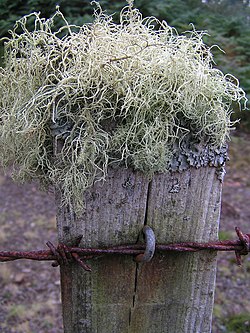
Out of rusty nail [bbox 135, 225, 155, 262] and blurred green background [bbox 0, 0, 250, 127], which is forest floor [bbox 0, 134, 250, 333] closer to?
blurred green background [bbox 0, 0, 250, 127]

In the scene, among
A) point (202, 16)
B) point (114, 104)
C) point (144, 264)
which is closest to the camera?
point (114, 104)

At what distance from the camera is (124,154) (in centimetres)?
76

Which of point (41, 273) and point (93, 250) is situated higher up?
point (93, 250)

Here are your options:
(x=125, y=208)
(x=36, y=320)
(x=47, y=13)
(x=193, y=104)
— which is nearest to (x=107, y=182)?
(x=125, y=208)

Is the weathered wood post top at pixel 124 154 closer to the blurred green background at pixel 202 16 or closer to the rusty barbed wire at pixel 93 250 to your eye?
the rusty barbed wire at pixel 93 250

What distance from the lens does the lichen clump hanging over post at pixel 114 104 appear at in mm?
749

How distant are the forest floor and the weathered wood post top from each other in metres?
1.78

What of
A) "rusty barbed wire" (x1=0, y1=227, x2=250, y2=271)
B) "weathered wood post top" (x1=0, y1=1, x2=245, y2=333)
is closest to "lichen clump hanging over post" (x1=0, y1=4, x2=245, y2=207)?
"weathered wood post top" (x1=0, y1=1, x2=245, y2=333)

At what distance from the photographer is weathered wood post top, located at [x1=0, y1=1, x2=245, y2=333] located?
0.75 m

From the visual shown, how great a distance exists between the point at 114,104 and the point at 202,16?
4165 millimetres

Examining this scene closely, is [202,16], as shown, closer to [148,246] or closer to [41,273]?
[41,273]

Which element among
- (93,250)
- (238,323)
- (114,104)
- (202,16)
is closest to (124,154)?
(114,104)

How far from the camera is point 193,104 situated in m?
0.79

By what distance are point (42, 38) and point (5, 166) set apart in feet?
0.95
